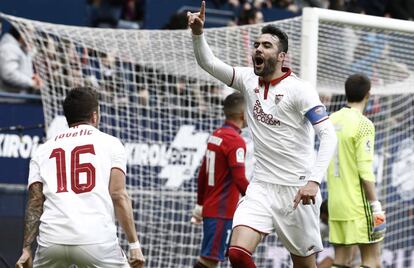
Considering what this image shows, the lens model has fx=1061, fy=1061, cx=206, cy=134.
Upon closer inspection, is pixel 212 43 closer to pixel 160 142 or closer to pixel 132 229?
pixel 160 142

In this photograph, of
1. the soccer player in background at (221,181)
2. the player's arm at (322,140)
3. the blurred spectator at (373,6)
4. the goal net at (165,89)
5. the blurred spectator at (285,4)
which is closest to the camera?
the player's arm at (322,140)

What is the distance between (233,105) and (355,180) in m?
1.46

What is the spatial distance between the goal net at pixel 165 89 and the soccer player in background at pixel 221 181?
170 centimetres

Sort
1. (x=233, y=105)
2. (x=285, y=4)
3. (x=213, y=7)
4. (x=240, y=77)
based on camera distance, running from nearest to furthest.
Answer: (x=240, y=77) < (x=233, y=105) < (x=213, y=7) < (x=285, y=4)

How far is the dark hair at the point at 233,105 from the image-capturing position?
10086 mm

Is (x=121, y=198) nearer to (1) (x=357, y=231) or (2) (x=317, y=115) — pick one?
(2) (x=317, y=115)

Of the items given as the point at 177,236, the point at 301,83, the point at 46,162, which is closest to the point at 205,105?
the point at 177,236

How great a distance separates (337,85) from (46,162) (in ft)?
21.6

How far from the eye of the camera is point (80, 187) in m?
6.59

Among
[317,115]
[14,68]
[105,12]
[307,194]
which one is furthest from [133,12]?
[307,194]

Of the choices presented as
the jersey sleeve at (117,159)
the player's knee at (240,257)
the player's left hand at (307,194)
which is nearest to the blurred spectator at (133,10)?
the player's knee at (240,257)

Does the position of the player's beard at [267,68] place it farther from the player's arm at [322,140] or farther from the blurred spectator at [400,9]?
the blurred spectator at [400,9]

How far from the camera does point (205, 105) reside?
1240 centimetres

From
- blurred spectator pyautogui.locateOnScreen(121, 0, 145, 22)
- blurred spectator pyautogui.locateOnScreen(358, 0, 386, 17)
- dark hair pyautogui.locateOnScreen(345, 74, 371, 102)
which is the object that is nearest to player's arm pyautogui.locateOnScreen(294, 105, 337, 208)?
dark hair pyautogui.locateOnScreen(345, 74, 371, 102)
